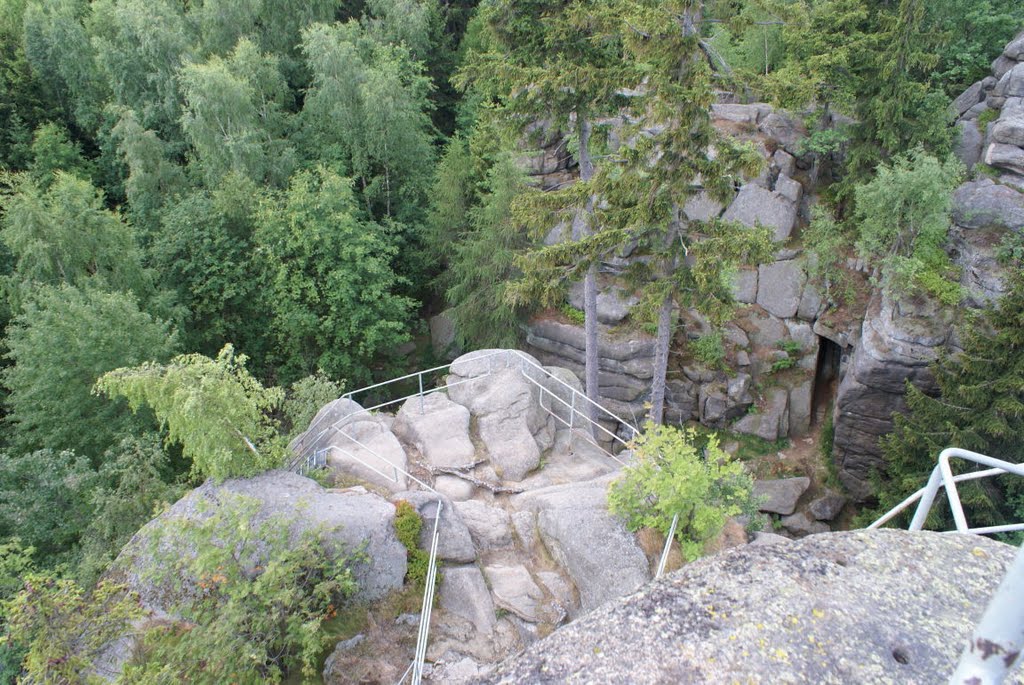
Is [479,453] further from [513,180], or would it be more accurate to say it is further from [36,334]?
[36,334]

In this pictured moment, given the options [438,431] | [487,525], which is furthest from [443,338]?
[487,525]

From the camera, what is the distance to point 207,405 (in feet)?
30.4

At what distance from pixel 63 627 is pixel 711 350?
17.4m

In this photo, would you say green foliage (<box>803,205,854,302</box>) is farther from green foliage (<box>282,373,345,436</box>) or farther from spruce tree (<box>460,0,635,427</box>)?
green foliage (<box>282,373,345,436</box>)

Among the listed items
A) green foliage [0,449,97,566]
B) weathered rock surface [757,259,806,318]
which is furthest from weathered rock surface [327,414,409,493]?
weathered rock surface [757,259,806,318]

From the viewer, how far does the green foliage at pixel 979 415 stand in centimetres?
1291

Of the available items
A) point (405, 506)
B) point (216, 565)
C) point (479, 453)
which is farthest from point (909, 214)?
point (216, 565)

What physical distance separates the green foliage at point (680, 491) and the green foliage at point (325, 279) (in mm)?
13508

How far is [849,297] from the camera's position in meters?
18.8

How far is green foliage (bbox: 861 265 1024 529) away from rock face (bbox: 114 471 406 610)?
11.7 metres

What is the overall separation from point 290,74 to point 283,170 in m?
7.96

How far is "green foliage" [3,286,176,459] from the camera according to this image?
53.8ft

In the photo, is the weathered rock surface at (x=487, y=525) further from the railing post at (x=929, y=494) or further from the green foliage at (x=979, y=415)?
the green foliage at (x=979, y=415)

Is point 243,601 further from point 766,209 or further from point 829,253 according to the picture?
point 766,209
